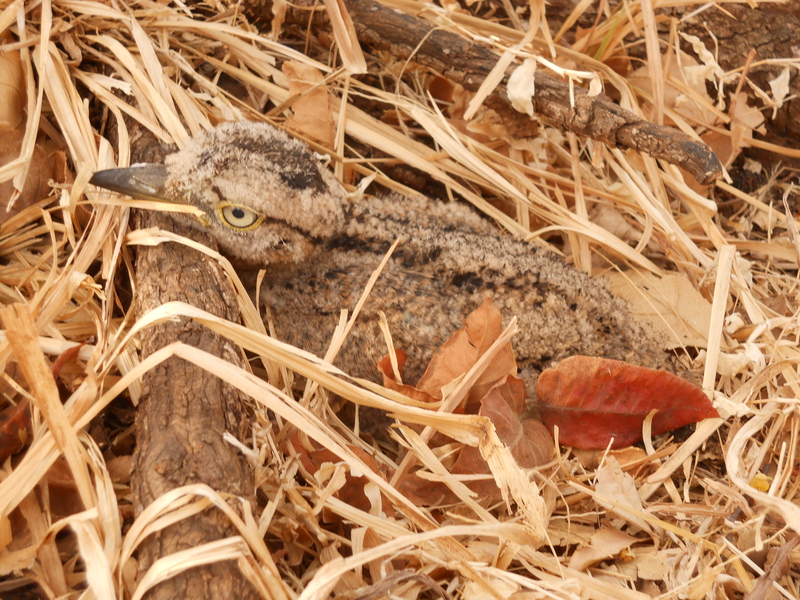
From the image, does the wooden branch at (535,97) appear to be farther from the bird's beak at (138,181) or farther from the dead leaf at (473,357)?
the bird's beak at (138,181)

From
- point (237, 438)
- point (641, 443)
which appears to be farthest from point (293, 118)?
Answer: point (641, 443)

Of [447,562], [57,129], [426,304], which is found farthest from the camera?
[57,129]


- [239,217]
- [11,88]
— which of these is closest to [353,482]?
[239,217]

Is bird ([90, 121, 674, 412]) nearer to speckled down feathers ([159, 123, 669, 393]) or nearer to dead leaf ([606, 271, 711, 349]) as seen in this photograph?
speckled down feathers ([159, 123, 669, 393])

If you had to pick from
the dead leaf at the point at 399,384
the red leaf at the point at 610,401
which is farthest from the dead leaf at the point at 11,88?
the red leaf at the point at 610,401

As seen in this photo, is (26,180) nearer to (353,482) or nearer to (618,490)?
(353,482)

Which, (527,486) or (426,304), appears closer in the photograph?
(527,486)

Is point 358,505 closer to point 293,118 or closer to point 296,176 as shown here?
point 296,176
